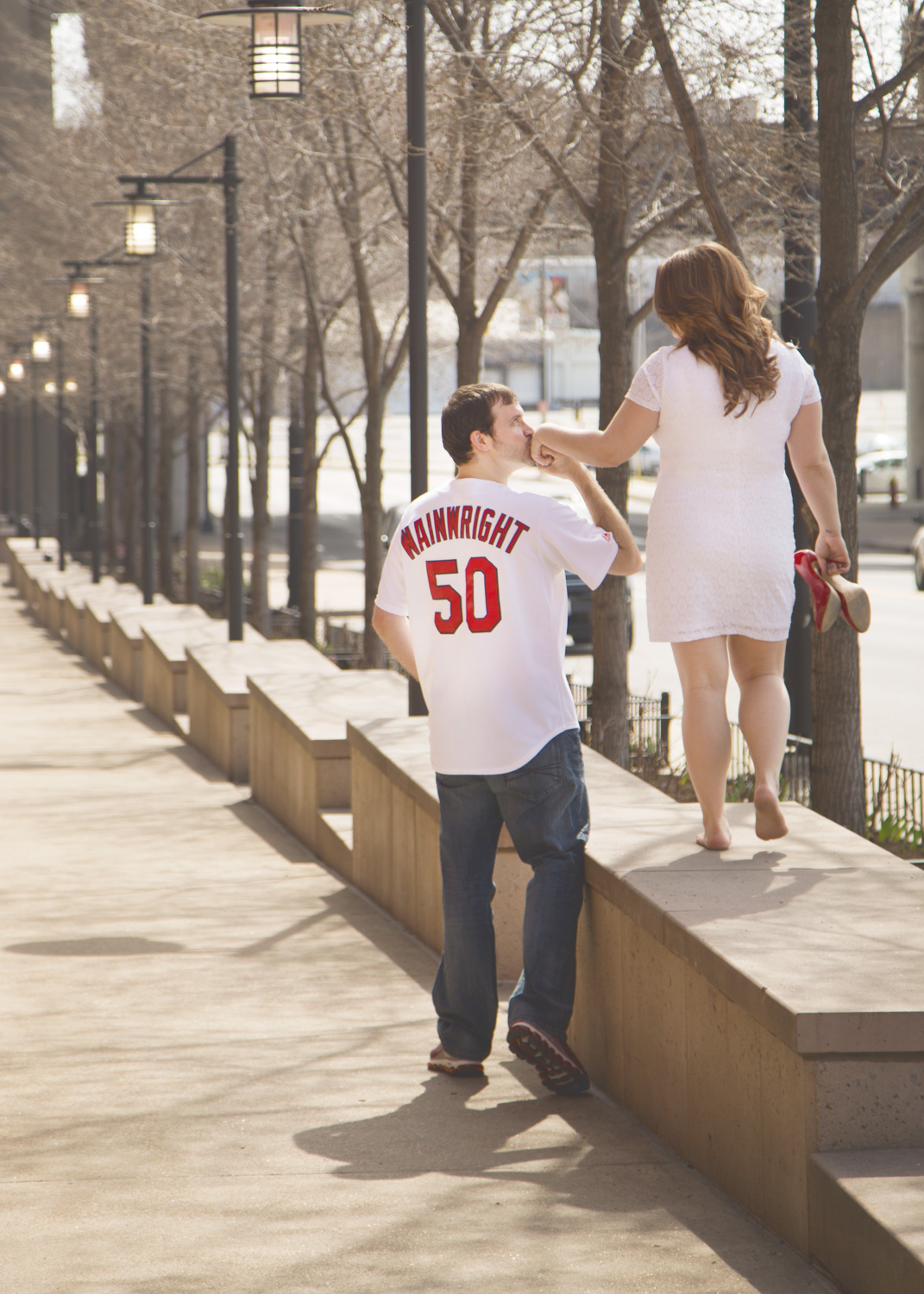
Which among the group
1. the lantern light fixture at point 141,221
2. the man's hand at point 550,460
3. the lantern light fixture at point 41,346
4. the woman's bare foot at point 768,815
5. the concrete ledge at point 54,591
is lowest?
the concrete ledge at point 54,591

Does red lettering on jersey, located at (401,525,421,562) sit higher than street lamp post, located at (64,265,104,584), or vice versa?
street lamp post, located at (64,265,104,584)

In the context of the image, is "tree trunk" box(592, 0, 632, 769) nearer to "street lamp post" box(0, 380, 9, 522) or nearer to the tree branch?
the tree branch

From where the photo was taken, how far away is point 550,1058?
476 cm

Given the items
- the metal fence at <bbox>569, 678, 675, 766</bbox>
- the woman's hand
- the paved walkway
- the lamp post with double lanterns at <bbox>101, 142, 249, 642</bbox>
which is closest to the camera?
the paved walkway

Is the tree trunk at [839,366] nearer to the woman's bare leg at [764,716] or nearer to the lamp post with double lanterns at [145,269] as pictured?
the woman's bare leg at [764,716]

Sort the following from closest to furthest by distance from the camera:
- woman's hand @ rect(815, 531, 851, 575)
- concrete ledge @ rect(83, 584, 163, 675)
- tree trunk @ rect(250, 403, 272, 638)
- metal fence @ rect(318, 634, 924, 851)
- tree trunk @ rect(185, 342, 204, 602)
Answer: woman's hand @ rect(815, 531, 851, 575), metal fence @ rect(318, 634, 924, 851), concrete ledge @ rect(83, 584, 163, 675), tree trunk @ rect(250, 403, 272, 638), tree trunk @ rect(185, 342, 204, 602)

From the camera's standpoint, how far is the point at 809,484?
5.02 m

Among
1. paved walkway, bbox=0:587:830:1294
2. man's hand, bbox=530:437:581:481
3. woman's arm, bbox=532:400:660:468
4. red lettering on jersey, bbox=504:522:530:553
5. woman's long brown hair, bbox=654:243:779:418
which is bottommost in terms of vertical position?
paved walkway, bbox=0:587:830:1294

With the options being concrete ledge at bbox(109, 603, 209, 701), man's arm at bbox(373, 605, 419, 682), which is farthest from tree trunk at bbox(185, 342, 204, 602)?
man's arm at bbox(373, 605, 419, 682)

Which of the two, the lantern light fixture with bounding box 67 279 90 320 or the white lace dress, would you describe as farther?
the lantern light fixture with bounding box 67 279 90 320

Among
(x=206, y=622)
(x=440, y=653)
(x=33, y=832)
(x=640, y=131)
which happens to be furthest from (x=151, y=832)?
(x=206, y=622)

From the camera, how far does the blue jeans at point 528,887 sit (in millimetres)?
4785

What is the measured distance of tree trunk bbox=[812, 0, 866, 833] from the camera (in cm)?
706

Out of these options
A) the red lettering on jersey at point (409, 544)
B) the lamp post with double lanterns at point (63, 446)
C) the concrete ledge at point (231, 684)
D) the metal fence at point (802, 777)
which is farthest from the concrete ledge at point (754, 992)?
the lamp post with double lanterns at point (63, 446)
